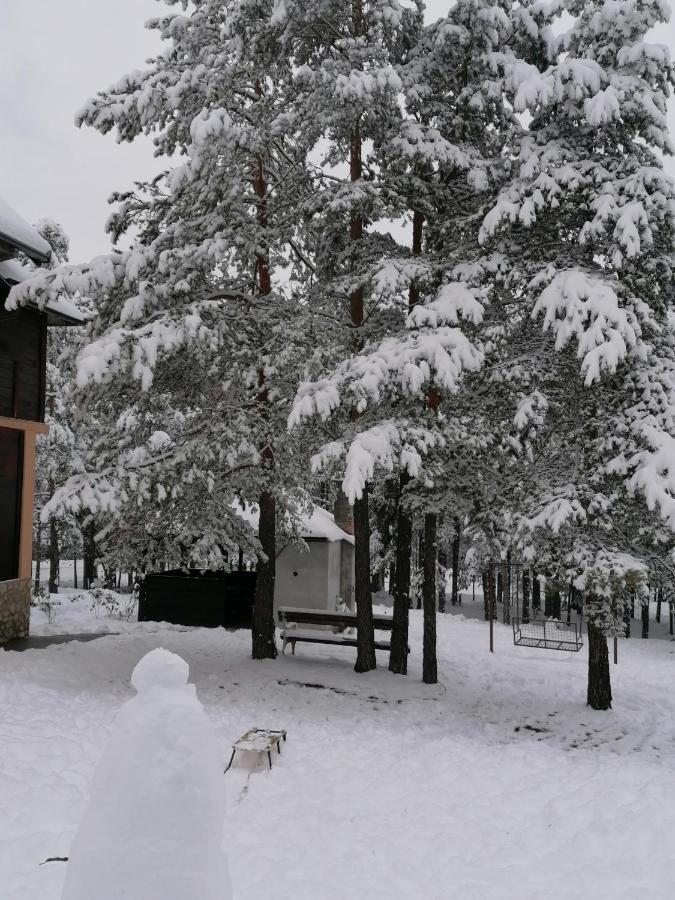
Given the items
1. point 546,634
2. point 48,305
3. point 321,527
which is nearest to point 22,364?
point 48,305

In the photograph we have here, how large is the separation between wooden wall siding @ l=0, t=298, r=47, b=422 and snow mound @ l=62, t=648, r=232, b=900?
1237 cm

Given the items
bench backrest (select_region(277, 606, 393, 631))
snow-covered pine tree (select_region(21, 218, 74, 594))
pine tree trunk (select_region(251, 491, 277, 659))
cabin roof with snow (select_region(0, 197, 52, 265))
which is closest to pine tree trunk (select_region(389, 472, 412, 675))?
bench backrest (select_region(277, 606, 393, 631))

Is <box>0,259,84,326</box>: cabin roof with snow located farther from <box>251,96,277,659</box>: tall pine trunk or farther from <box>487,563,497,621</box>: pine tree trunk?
<box>487,563,497,621</box>: pine tree trunk

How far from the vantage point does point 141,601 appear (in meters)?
18.0

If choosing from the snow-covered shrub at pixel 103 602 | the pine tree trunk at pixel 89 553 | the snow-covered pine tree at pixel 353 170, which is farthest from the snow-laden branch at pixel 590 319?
the pine tree trunk at pixel 89 553

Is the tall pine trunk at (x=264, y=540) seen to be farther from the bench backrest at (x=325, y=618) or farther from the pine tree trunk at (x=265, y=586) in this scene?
the bench backrest at (x=325, y=618)

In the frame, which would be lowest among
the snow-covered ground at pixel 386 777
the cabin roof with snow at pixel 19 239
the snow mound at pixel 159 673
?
the snow-covered ground at pixel 386 777

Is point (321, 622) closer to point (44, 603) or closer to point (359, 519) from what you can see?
point (359, 519)

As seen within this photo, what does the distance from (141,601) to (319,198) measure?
11607 mm

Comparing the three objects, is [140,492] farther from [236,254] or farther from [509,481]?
[509,481]

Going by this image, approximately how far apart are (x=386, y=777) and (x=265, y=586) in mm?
5877

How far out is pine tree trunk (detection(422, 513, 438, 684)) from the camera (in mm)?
12545

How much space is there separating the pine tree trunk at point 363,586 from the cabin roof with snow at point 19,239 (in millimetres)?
7819

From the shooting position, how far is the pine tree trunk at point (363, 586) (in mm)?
12703
